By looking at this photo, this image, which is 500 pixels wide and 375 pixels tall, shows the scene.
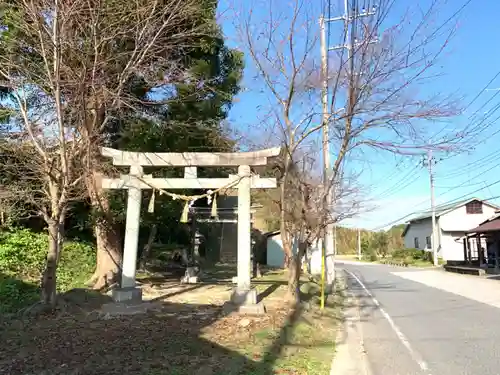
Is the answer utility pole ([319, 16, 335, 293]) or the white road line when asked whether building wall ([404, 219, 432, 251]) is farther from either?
the white road line

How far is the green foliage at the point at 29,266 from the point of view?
11180 millimetres

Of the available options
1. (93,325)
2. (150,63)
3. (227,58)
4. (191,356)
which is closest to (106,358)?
(191,356)

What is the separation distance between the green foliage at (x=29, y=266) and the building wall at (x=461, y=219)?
38.7 m

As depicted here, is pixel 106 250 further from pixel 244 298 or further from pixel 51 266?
pixel 244 298

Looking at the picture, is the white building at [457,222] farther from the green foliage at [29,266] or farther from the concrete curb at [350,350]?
the green foliage at [29,266]

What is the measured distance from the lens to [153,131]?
13.8 m

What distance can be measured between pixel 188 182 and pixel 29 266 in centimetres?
606

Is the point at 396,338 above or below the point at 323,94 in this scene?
below

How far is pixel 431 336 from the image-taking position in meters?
9.04

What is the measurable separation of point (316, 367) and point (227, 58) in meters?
12.5

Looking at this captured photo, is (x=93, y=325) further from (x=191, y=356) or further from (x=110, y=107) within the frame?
(x=110, y=107)

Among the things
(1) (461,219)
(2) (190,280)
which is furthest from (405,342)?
(1) (461,219)

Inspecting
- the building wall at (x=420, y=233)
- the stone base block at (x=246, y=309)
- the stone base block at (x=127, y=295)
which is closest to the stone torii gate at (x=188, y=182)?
the stone base block at (x=127, y=295)

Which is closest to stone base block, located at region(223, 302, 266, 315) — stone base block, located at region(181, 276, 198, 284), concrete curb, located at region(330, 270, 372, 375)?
concrete curb, located at region(330, 270, 372, 375)
